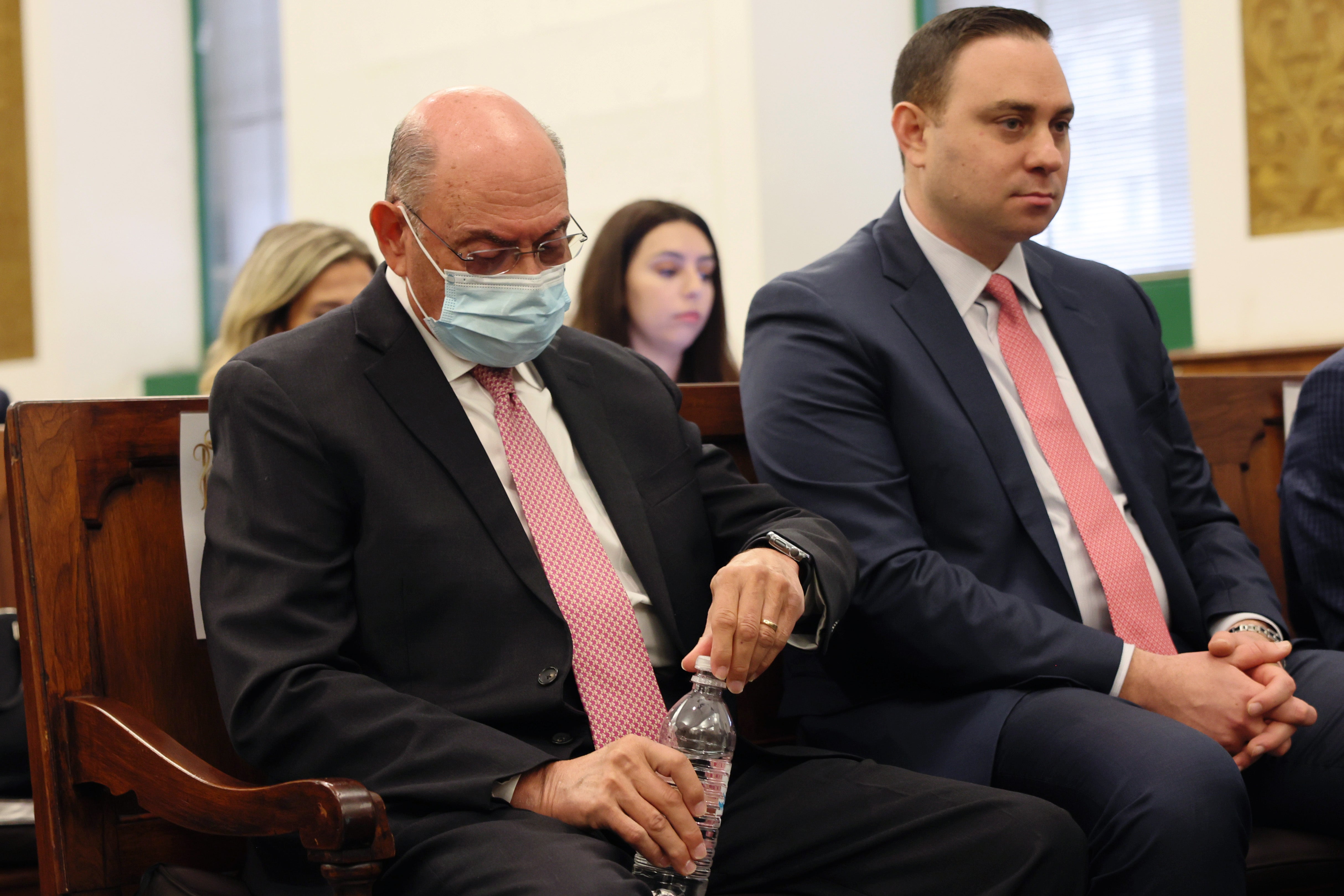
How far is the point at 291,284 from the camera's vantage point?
357 cm

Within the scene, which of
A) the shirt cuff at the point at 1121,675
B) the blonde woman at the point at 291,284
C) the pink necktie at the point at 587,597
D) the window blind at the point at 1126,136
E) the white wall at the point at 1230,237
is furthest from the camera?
the window blind at the point at 1126,136

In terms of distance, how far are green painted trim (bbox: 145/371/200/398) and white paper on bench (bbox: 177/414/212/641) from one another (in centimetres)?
619

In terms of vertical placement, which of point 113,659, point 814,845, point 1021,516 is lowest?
point 814,845

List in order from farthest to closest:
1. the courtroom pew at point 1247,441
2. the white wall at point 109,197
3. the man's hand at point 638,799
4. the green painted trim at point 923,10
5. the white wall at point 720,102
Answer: the white wall at point 109,197 → the green painted trim at point 923,10 → the white wall at point 720,102 → the courtroom pew at point 1247,441 → the man's hand at point 638,799

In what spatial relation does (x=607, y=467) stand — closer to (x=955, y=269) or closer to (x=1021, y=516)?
(x=1021, y=516)

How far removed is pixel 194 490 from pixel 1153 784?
4.12 ft

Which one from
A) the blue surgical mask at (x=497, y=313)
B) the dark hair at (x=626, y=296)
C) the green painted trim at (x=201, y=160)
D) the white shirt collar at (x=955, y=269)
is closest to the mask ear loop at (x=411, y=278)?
the blue surgical mask at (x=497, y=313)

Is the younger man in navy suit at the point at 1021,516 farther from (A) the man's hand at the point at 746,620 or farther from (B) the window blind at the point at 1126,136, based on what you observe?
(B) the window blind at the point at 1126,136

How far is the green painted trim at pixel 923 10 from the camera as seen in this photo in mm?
5488

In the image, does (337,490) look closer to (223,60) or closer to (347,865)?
(347,865)

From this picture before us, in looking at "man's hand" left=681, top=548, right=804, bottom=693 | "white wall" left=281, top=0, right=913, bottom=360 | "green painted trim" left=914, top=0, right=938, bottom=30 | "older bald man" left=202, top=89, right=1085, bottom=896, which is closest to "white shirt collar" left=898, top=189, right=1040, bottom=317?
"older bald man" left=202, top=89, right=1085, bottom=896

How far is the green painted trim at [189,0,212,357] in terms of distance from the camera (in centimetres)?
800

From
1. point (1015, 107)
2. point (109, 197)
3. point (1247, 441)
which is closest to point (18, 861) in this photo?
point (1015, 107)

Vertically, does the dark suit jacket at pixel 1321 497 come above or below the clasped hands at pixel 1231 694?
above
